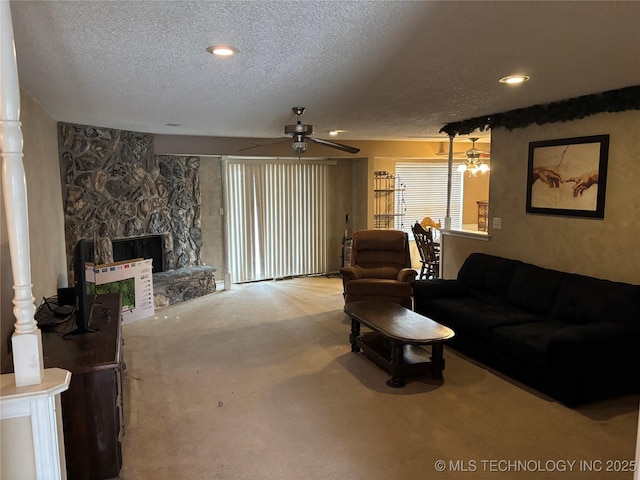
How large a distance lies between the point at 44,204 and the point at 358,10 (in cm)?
327

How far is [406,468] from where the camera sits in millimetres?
2508

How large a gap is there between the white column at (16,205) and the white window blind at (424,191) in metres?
7.08

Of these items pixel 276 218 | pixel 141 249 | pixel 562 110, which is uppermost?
pixel 562 110

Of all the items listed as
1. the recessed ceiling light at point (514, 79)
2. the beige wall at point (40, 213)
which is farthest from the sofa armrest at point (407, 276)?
the beige wall at point (40, 213)

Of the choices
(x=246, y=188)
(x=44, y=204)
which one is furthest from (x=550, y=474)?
(x=246, y=188)

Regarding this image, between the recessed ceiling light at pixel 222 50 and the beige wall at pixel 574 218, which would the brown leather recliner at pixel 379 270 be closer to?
the beige wall at pixel 574 218

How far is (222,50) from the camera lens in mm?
2314

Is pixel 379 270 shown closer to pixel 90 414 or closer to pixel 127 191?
pixel 127 191

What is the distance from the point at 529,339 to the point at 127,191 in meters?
4.91

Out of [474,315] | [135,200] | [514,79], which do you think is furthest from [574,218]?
[135,200]

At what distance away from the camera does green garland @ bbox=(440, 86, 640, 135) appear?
3.43 m

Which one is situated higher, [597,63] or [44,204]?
[597,63]

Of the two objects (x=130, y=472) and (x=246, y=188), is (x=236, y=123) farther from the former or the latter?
(x=130, y=472)

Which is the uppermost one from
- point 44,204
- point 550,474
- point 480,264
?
point 44,204
